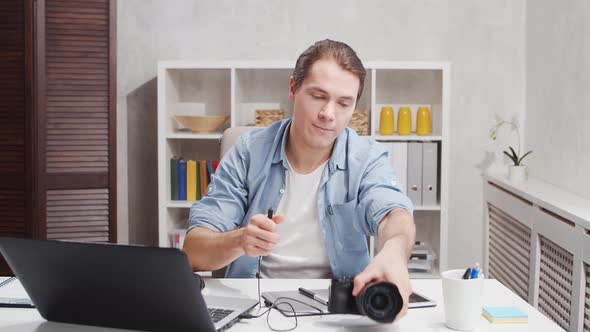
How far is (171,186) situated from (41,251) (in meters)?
2.41

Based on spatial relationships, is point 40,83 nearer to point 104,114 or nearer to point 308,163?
point 104,114

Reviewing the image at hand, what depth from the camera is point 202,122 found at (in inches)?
141

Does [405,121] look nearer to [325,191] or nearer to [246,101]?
[246,101]

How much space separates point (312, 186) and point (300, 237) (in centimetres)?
15

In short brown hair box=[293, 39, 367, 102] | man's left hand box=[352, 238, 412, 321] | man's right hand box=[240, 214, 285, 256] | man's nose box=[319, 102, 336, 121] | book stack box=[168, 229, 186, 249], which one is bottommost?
book stack box=[168, 229, 186, 249]

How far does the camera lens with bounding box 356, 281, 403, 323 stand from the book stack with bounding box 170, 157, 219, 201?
95.8 inches

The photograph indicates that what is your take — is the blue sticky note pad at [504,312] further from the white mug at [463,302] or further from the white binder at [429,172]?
the white binder at [429,172]

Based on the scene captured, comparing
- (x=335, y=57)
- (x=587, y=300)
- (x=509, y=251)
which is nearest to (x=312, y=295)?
(x=335, y=57)

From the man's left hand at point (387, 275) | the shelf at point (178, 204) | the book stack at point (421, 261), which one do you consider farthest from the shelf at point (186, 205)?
the man's left hand at point (387, 275)

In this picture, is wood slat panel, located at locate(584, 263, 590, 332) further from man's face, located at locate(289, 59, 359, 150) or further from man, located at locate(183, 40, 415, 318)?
man's face, located at locate(289, 59, 359, 150)

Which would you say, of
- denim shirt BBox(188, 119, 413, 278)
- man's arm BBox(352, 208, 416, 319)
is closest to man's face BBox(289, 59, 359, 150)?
denim shirt BBox(188, 119, 413, 278)

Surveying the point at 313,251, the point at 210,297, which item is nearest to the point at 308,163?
the point at 313,251

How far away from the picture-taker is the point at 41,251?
4.10 ft

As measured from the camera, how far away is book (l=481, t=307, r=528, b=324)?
138 cm
